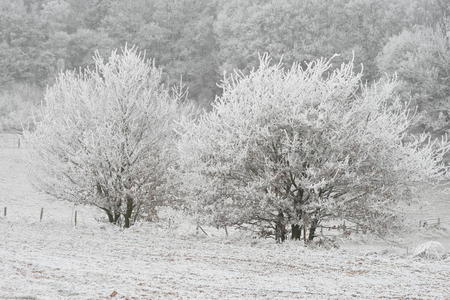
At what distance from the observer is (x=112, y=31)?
206 ft

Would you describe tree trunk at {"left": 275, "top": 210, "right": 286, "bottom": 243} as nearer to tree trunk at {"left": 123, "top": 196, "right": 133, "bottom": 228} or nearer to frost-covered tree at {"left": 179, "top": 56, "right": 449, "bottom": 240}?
frost-covered tree at {"left": 179, "top": 56, "right": 449, "bottom": 240}

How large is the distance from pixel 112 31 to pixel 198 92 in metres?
10.1

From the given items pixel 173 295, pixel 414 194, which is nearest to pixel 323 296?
pixel 173 295

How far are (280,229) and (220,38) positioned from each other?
43.2 m

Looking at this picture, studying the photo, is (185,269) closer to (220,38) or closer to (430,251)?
(430,251)

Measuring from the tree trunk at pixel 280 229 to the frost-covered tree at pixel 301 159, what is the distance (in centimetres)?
4

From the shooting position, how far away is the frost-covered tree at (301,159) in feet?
60.9

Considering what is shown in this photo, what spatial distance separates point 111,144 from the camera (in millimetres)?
20797

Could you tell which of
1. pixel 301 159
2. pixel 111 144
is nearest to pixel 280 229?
pixel 301 159

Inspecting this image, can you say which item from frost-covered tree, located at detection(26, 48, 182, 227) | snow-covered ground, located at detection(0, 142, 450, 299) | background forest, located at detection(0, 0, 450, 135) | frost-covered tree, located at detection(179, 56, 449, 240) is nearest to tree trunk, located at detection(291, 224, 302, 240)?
frost-covered tree, located at detection(179, 56, 449, 240)

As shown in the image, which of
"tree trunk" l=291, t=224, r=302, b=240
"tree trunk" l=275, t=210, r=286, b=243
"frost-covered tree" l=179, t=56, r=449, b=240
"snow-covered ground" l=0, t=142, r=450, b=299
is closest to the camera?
"snow-covered ground" l=0, t=142, r=450, b=299

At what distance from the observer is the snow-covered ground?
10531 mm

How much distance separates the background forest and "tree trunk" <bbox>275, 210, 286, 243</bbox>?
88.0ft

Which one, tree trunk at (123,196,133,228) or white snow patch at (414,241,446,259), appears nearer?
white snow patch at (414,241,446,259)
